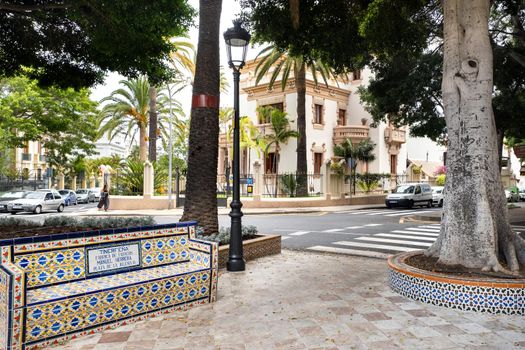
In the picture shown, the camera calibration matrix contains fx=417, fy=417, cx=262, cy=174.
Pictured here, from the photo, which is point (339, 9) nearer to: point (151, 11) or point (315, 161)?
point (151, 11)

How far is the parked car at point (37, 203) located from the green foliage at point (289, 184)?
15084 millimetres

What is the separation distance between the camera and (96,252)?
4426mm

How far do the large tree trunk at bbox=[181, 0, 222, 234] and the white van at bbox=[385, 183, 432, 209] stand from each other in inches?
813

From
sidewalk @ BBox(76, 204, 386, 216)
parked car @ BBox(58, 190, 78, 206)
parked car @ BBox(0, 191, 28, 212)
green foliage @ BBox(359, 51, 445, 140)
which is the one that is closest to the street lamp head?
green foliage @ BBox(359, 51, 445, 140)

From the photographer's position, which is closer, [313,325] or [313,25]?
[313,325]

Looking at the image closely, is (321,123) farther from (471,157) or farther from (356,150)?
(471,157)

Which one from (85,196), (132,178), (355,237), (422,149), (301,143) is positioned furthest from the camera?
(422,149)

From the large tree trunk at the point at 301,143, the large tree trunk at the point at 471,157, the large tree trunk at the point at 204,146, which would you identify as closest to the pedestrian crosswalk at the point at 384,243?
the large tree trunk at the point at 204,146

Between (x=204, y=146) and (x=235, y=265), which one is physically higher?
(x=204, y=146)

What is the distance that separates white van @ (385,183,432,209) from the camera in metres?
26.5

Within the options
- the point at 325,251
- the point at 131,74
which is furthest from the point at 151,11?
the point at 325,251

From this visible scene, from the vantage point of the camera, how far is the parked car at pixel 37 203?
81.6ft

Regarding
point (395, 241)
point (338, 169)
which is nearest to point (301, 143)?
point (338, 169)

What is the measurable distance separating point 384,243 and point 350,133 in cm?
2483
